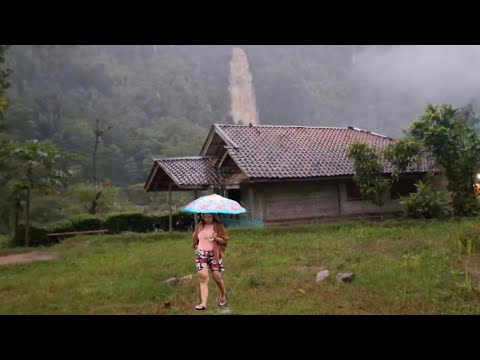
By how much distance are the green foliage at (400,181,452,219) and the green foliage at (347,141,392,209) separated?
1.09 meters

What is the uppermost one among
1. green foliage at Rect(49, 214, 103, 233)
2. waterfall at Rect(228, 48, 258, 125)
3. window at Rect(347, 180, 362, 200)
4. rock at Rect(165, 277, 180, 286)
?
waterfall at Rect(228, 48, 258, 125)

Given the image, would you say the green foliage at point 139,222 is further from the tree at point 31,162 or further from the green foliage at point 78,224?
the tree at point 31,162

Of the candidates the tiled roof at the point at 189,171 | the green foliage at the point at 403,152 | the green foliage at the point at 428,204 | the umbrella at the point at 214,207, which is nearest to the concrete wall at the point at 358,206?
the green foliage at the point at 403,152

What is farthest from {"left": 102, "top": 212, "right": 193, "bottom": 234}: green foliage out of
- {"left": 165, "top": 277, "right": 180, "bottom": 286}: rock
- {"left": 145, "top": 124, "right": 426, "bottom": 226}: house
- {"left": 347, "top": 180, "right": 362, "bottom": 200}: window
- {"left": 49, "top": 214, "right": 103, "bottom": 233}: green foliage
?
{"left": 165, "top": 277, "right": 180, "bottom": 286}: rock

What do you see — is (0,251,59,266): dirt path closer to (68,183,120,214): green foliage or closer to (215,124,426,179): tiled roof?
(215,124,426,179): tiled roof

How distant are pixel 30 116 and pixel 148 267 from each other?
34.3m

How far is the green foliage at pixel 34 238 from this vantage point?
16469 mm

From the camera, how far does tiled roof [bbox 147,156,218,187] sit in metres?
18.3

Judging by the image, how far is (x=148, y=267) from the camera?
10.3 m

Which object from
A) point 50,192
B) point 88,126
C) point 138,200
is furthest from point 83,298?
point 88,126

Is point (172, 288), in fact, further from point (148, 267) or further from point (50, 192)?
point (50, 192)

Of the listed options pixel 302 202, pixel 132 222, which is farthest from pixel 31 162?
pixel 302 202

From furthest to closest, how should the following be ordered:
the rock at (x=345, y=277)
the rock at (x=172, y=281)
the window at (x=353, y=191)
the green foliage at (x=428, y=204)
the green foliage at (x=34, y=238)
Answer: the window at (x=353, y=191), the green foliage at (x=34, y=238), the green foliage at (x=428, y=204), the rock at (x=172, y=281), the rock at (x=345, y=277)

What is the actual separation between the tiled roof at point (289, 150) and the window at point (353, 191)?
739 mm
